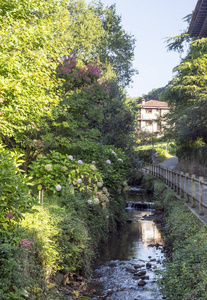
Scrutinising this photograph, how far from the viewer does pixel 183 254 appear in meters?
5.84

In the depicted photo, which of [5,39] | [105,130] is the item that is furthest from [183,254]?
A: [105,130]

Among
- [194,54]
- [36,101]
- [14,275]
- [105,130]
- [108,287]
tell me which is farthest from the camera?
[194,54]

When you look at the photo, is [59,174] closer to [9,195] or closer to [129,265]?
[129,265]

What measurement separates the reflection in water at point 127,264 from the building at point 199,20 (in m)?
8.45

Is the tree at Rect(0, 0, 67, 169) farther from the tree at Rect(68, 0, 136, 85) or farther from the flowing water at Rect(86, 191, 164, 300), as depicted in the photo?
the tree at Rect(68, 0, 136, 85)

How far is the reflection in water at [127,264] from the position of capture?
21.4 feet

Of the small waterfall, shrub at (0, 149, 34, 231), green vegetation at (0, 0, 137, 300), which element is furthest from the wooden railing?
shrub at (0, 149, 34, 231)

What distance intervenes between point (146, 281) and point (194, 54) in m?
21.7

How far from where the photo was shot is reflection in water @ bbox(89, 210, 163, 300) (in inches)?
256

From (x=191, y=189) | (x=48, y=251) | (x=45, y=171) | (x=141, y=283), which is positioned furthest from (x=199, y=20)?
(x=48, y=251)

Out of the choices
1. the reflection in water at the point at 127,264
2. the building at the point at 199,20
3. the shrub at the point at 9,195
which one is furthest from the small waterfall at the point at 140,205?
the shrub at the point at 9,195

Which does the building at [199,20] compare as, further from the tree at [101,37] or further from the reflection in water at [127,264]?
the tree at [101,37]

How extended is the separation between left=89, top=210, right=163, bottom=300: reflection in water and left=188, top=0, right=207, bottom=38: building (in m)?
8.45

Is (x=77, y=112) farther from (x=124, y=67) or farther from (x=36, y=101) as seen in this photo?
(x=124, y=67)
